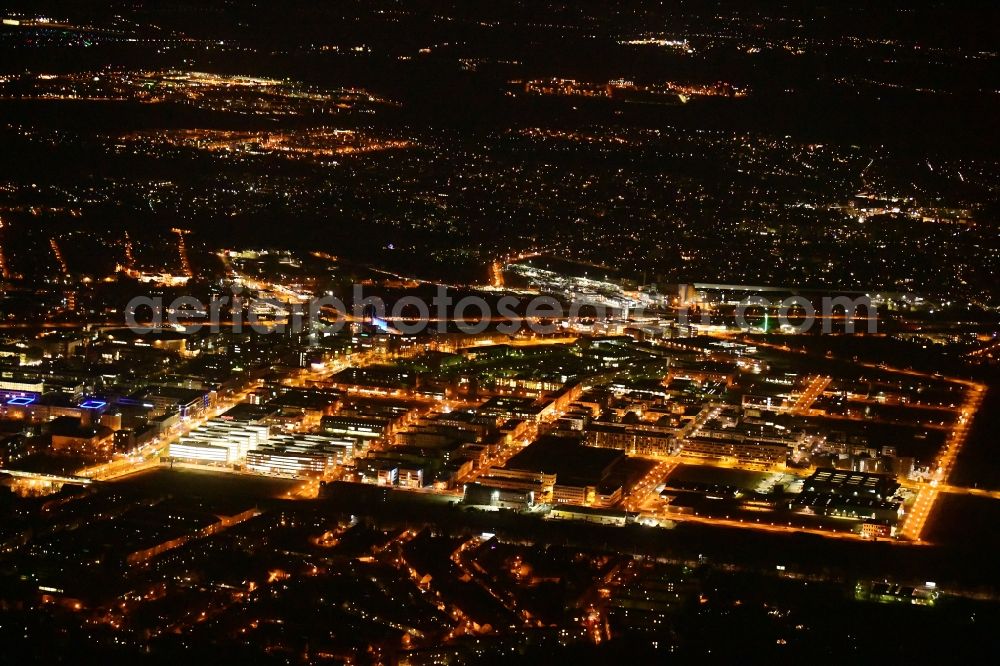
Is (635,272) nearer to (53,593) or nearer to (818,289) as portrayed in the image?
(818,289)

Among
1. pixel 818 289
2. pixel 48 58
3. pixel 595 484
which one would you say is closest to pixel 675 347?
pixel 818 289
